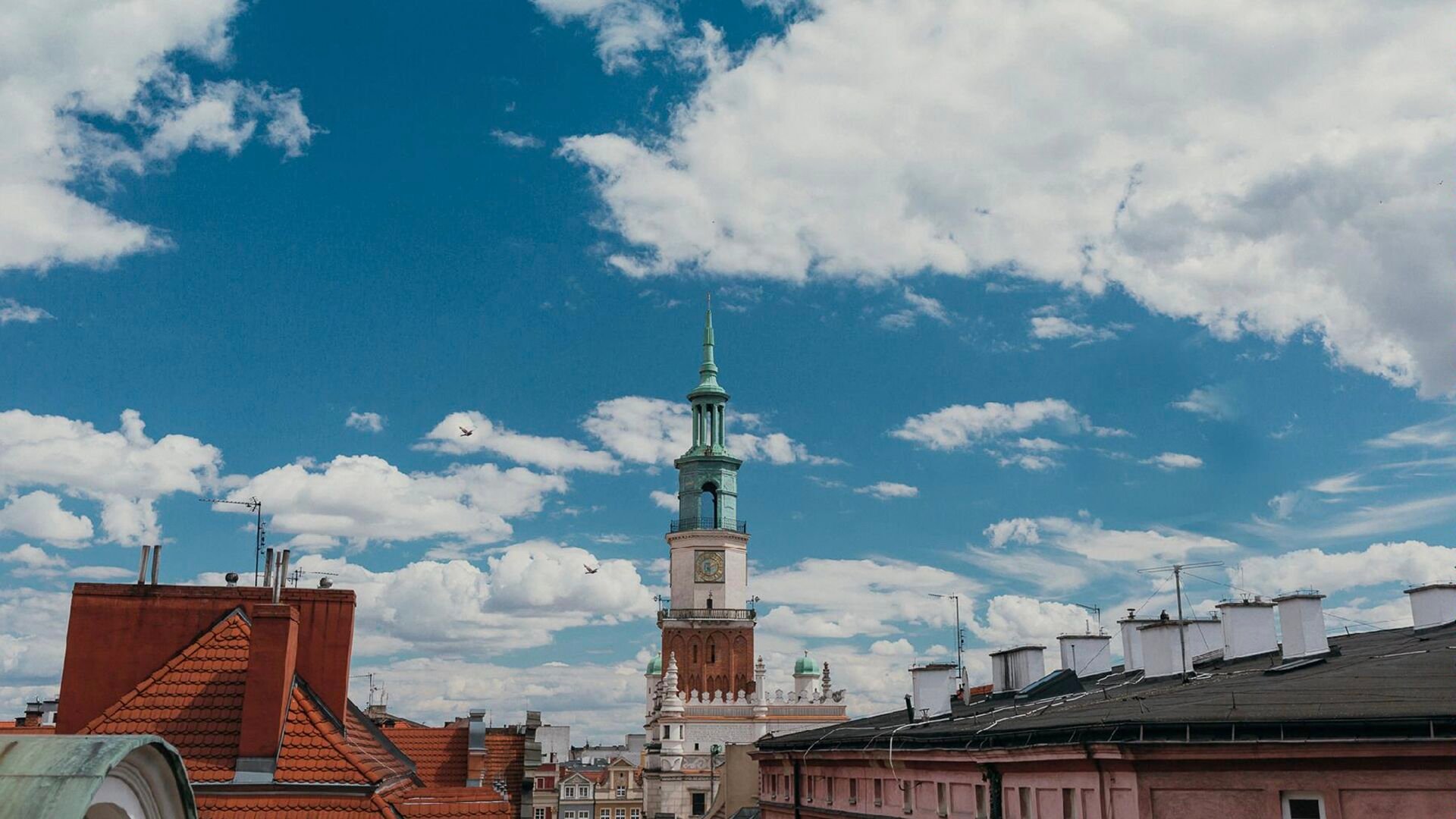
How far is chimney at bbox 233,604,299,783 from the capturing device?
21.5 metres

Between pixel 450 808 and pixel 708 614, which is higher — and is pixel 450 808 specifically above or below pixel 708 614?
below

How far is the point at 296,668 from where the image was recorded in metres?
26.6

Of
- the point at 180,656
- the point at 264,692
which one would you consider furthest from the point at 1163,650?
the point at 180,656

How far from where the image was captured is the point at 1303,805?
18125 millimetres

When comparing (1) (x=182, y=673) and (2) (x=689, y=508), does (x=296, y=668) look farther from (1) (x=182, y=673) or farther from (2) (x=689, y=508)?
(2) (x=689, y=508)

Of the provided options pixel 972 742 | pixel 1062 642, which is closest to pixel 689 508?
pixel 1062 642

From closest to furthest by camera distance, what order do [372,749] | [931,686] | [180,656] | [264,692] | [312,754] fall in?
[264,692], [312,754], [180,656], [372,749], [931,686]

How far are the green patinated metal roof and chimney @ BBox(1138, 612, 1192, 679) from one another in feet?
100

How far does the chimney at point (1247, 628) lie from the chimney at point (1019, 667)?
8.75 meters

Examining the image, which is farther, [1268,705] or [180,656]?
[180,656]

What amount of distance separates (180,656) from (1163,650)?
2469 centimetres

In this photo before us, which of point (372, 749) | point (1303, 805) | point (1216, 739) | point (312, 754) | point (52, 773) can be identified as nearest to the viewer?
point (52, 773)

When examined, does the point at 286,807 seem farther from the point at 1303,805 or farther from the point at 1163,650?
the point at 1163,650

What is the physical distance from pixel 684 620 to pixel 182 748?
328 ft
